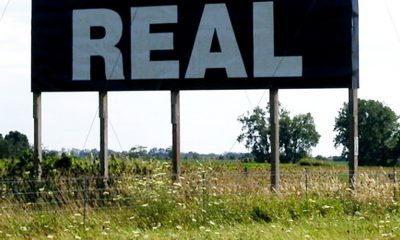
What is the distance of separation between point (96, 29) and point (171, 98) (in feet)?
7.84

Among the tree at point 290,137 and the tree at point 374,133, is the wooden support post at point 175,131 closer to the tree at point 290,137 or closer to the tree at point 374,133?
the tree at point 290,137

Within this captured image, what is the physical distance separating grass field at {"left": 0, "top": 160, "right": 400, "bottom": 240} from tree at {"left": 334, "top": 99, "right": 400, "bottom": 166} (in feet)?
140

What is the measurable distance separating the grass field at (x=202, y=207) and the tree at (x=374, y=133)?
140 ft

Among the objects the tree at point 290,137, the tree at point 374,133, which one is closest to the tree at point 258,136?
the tree at point 290,137

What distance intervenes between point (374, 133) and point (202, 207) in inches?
2502

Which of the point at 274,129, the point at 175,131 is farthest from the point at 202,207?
the point at 175,131

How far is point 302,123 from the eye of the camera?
6475cm

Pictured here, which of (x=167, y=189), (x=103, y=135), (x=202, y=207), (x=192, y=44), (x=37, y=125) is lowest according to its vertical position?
(x=202, y=207)

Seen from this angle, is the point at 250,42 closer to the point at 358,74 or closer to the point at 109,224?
the point at 358,74

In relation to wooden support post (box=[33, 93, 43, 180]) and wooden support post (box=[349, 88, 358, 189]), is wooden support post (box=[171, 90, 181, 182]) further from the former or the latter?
wooden support post (box=[349, 88, 358, 189])

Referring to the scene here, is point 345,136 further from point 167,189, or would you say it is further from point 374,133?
point 167,189

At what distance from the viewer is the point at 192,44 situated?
2127 cm

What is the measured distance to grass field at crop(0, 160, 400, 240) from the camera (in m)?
15.1

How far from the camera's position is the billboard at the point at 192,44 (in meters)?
20.5
